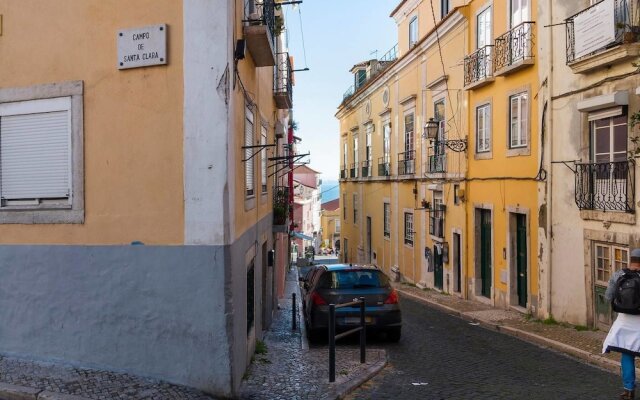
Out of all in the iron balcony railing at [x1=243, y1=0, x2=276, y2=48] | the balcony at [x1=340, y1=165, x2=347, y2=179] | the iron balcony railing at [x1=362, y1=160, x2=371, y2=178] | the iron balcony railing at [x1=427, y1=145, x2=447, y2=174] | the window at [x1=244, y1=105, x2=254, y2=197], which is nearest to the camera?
the iron balcony railing at [x1=243, y1=0, x2=276, y2=48]

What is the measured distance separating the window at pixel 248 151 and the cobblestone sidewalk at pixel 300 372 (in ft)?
8.18

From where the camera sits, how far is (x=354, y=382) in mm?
7230

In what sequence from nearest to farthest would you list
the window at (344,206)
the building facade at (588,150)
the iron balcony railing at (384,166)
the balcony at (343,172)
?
the building facade at (588,150) < the iron balcony railing at (384,166) < the balcony at (343,172) < the window at (344,206)

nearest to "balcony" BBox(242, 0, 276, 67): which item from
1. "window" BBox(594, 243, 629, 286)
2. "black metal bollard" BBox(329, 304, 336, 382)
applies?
"black metal bollard" BBox(329, 304, 336, 382)

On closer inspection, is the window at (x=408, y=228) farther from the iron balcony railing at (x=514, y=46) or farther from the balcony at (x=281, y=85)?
the iron balcony railing at (x=514, y=46)

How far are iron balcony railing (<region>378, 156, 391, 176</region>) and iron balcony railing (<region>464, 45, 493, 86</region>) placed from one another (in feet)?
31.5

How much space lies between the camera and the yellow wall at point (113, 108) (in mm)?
6312

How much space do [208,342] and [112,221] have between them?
175cm

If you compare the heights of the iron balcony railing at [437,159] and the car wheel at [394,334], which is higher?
the iron balcony railing at [437,159]

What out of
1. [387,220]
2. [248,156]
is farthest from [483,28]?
[387,220]

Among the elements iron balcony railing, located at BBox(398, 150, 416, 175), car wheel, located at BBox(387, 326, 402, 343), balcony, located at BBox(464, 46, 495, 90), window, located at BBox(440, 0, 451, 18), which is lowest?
car wheel, located at BBox(387, 326, 402, 343)

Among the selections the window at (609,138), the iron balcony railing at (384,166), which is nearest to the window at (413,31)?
the iron balcony railing at (384,166)

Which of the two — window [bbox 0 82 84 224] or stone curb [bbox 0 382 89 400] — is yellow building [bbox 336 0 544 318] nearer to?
window [bbox 0 82 84 224]

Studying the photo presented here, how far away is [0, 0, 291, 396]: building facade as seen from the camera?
6.21 metres
